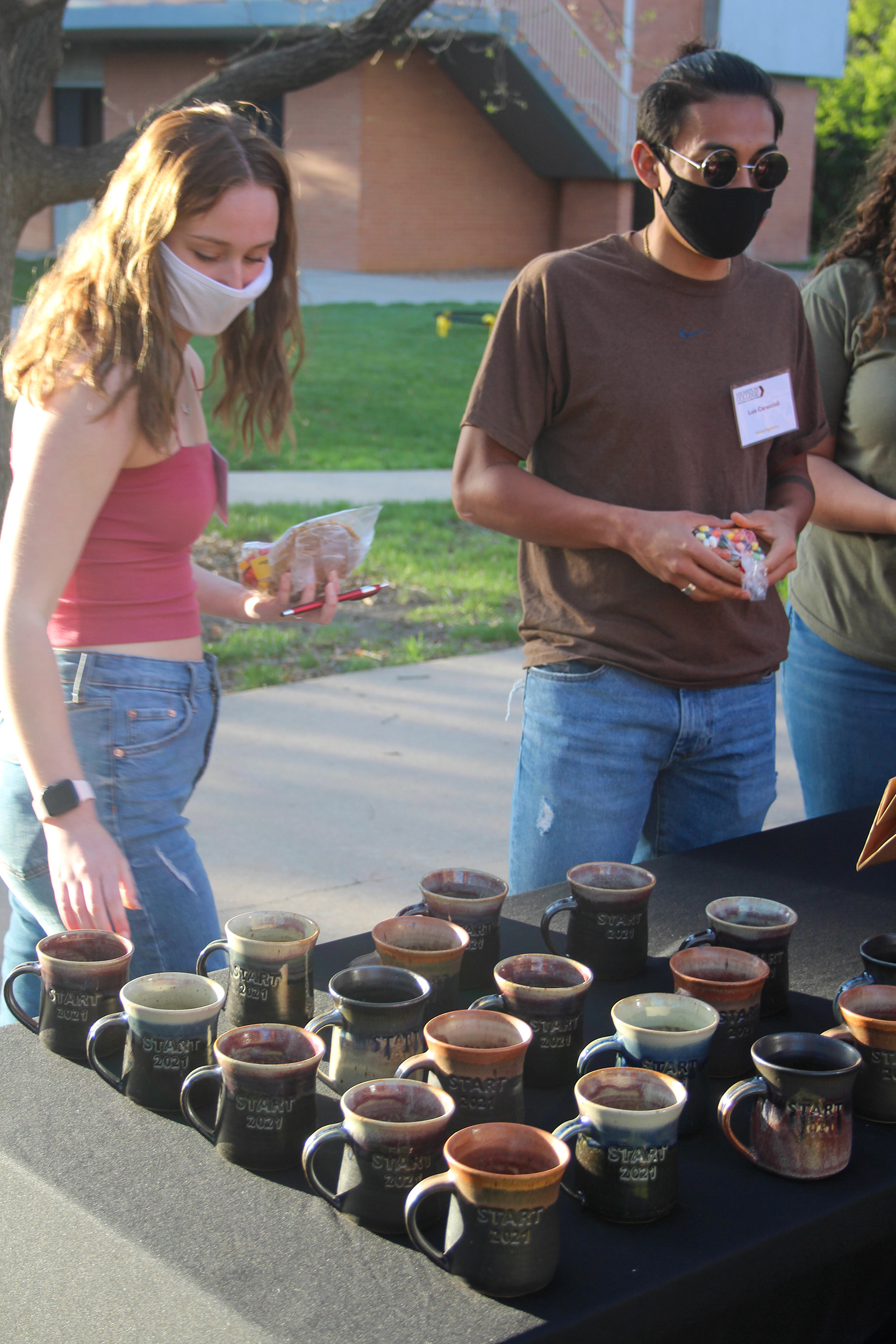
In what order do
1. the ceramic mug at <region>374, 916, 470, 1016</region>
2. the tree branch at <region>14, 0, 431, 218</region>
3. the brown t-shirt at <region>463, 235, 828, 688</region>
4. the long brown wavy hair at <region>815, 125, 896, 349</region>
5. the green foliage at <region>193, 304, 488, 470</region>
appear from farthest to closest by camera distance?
the green foliage at <region>193, 304, 488, 470</region>
the tree branch at <region>14, 0, 431, 218</region>
the long brown wavy hair at <region>815, 125, 896, 349</region>
the brown t-shirt at <region>463, 235, 828, 688</region>
the ceramic mug at <region>374, 916, 470, 1016</region>

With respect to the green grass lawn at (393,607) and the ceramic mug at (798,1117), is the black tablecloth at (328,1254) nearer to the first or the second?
the ceramic mug at (798,1117)

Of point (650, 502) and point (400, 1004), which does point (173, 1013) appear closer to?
point (400, 1004)

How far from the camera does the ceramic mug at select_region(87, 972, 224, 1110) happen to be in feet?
4.71

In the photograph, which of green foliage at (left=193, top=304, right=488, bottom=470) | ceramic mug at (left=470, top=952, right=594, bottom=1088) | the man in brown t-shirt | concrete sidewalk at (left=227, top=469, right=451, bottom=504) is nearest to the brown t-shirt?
the man in brown t-shirt

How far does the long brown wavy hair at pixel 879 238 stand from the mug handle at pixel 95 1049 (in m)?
2.07

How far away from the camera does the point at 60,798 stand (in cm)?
174

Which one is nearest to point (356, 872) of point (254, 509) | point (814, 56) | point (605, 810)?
point (605, 810)

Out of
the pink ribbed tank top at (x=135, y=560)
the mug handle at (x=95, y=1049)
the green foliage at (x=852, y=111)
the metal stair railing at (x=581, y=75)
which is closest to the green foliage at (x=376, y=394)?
the pink ribbed tank top at (x=135, y=560)

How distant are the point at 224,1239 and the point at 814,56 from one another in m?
28.8

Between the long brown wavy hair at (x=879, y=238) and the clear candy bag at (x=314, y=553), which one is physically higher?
the long brown wavy hair at (x=879, y=238)

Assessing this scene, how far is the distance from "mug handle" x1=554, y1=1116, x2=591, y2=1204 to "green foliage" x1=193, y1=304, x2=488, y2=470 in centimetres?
654

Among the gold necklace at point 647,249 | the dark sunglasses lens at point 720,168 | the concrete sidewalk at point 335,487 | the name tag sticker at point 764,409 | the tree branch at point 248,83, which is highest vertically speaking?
the tree branch at point 248,83

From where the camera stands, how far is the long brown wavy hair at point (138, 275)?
186 centimetres

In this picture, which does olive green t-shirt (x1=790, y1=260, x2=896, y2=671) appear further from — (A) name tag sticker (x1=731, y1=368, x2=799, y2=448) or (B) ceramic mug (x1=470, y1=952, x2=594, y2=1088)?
(B) ceramic mug (x1=470, y1=952, x2=594, y2=1088)
